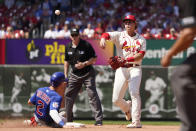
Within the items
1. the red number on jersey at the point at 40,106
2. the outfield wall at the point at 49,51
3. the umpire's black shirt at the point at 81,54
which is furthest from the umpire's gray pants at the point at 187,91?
the outfield wall at the point at 49,51

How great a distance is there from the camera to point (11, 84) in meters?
14.0

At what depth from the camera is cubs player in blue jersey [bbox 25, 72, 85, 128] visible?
7.79 m

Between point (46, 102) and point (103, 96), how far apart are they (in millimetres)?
5887

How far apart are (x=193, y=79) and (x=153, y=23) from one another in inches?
668

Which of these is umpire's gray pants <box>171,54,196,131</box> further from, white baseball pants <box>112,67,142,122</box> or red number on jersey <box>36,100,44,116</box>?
white baseball pants <box>112,67,142,122</box>

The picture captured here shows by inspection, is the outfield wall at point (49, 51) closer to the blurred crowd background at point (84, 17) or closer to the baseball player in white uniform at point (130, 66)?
the blurred crowd background at point (84, 17)

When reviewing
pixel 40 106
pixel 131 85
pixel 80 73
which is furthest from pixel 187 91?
pixel 80 73

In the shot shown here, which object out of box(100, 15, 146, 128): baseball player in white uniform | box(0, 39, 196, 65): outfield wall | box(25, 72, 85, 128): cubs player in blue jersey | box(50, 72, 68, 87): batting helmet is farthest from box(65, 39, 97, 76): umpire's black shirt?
box(0, 39, 196, 65): outfield wall

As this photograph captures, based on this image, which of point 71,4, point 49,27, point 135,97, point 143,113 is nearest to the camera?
point 135,97

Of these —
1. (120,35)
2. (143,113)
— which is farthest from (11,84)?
(120,35)

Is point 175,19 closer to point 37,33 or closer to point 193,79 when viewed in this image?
point 37,33

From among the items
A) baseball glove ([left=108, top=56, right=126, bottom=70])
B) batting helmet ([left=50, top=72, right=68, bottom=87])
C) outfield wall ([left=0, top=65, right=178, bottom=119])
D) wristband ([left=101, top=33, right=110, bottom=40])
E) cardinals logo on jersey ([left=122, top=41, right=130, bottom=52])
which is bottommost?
outfield wall ([left=0, top=65, right=178, bottom=119])

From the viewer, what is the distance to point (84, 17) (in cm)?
2219

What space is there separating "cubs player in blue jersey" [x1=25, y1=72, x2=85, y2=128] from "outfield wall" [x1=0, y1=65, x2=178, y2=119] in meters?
5.30
